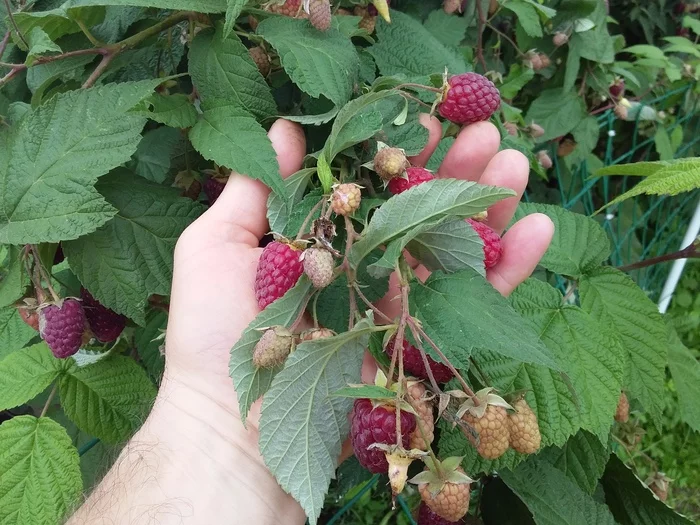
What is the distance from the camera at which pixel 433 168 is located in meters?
0.98

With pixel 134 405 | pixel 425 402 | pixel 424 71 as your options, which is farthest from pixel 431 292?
pixel 134 405

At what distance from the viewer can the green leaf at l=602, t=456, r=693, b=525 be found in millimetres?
1094

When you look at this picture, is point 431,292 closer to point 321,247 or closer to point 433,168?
point 321,247

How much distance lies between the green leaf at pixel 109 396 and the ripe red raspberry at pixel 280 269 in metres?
0.43

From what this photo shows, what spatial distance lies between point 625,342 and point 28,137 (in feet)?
3.20

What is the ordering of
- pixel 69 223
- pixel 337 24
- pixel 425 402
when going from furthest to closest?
pixel 337 24 < pixel 69 223 < pixel 425 402

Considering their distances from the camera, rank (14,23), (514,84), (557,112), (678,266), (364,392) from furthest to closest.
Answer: (678,266), (557,112), (514,84), (14,23), (364,392)

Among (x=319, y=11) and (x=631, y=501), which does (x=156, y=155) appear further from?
(x=631, y=501)

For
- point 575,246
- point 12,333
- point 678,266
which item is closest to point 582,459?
point 575,246

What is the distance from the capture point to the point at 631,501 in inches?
45.1

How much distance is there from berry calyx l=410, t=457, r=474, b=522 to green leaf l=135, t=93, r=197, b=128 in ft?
1.77

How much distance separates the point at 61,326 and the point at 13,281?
0.13 m

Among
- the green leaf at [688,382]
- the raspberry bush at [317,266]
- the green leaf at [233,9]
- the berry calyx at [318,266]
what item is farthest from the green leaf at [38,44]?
the green leaf at [688,382]

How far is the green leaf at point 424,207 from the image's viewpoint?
608 millimetres
